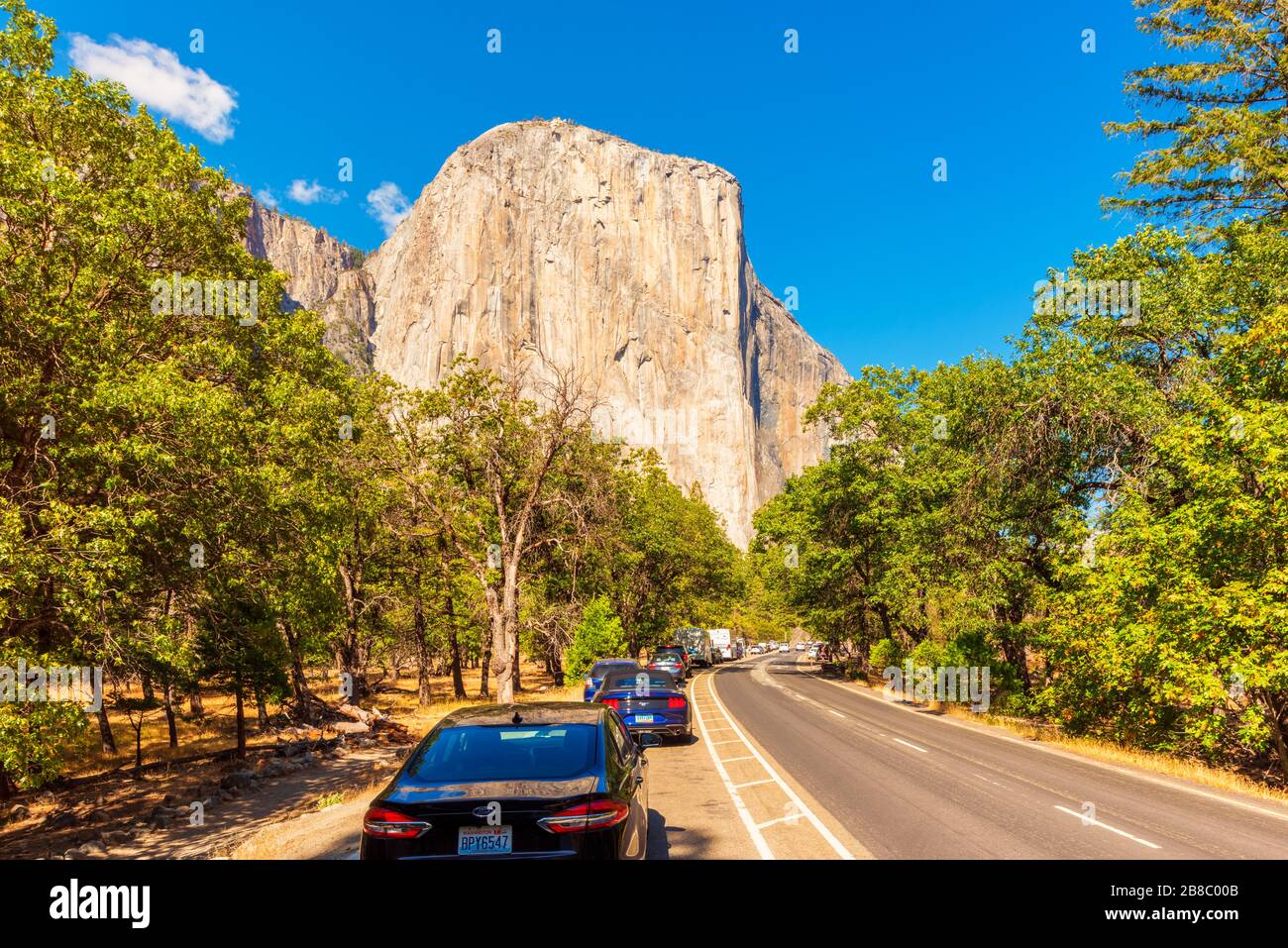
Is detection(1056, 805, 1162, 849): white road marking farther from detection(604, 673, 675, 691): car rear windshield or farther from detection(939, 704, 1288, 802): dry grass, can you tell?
detection(604, 673, 675, 691): car rear windshield

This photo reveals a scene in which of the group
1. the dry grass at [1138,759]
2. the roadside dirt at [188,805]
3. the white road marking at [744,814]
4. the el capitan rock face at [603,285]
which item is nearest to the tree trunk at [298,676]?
the roadside dirt at [188,805]

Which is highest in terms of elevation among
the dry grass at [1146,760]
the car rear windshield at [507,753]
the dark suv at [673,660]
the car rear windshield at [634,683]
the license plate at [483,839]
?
the car rear windshield at [507,753]

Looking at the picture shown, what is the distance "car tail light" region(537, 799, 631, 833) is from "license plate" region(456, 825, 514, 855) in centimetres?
20

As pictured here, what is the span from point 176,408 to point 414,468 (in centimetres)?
1387

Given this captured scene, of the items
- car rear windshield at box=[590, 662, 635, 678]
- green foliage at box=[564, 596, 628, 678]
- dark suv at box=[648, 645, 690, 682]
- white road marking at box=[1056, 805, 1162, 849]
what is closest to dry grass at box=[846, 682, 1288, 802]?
white road marking at box=[1056, 805, 1162, 849]

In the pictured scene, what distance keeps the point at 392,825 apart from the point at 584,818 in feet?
3.63

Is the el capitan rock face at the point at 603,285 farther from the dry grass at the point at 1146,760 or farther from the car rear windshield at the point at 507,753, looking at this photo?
the car rear windshield at the point at 507,753

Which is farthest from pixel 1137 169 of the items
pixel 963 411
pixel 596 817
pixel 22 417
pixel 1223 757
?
pixel 22 417

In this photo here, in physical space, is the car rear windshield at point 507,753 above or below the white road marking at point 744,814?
above

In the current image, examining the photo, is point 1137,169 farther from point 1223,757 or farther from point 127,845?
point 127,845

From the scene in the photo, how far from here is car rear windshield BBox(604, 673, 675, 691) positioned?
49.0ft

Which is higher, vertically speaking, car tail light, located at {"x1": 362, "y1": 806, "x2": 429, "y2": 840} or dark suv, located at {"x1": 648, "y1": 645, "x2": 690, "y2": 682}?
car tail light, located at {"x1": 362, "y1": 806, "x2": 429, "y2": 840}

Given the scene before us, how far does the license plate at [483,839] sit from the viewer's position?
13.0 ft

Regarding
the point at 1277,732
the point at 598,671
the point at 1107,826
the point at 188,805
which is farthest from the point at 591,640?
the point at 1107,826
